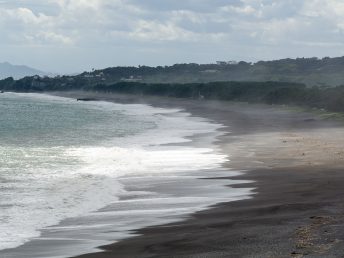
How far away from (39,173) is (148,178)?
206 inches

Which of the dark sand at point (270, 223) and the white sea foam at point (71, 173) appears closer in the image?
the dark sand at point (270, 223)

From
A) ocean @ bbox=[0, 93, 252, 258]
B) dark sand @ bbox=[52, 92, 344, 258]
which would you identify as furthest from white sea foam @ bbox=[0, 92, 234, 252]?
dark sand @ bbox=[52, 92, 344, 258]

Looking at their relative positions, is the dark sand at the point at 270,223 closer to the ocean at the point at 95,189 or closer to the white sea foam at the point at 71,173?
the ocean at the point at 95,189

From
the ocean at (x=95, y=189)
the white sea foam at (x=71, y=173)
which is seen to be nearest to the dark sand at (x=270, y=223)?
the ocean at (x=95, y=189)

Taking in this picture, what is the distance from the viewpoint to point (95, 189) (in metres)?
29.6

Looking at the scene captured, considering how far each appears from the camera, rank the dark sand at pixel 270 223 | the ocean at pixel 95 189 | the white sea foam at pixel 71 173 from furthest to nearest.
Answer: the white sea foam at pixel 71 173 < the ocean at pixel 95 189 < the dark sand at pixel 270 223

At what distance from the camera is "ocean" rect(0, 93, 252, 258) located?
2020cm

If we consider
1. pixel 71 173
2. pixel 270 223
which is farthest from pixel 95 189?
pixel 270 223

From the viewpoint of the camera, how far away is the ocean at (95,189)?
20203mm

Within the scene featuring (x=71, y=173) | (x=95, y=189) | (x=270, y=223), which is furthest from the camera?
(x=71, y=173)

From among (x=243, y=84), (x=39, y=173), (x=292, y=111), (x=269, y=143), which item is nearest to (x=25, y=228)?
(x=39, y=173)

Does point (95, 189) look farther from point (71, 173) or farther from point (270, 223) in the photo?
point (270, 223)

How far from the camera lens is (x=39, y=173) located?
34656 millimetres

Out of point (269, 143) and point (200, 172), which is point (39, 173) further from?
point (269, 143)
